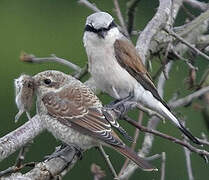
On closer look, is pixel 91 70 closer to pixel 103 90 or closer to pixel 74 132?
pixel 103 90

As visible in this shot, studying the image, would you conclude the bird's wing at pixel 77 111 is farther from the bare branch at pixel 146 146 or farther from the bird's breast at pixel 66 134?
the bare branch at pixel 146 146

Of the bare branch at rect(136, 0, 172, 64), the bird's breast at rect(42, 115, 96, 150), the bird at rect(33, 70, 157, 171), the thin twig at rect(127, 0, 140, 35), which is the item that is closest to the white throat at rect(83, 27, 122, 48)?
the thin twig at rect(127, 0, 140, 35)

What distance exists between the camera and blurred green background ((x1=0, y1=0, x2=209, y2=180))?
5.51m

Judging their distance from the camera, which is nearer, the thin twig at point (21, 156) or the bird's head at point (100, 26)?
the thin twig at point (21, 156)

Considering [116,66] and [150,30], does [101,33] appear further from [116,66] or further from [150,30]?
[150,30]

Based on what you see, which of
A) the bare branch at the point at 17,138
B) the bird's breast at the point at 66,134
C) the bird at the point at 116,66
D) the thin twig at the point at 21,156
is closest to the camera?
the thin twig at the point at 21,156

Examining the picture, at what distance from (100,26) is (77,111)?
59cm

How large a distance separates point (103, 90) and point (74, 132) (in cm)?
54

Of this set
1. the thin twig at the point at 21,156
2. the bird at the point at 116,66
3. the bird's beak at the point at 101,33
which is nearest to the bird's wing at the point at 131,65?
the bird at the point at 116,66

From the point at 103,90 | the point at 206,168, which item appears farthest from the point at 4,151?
the point at 206,168

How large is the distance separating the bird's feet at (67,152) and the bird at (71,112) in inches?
0.9

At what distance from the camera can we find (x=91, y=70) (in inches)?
142

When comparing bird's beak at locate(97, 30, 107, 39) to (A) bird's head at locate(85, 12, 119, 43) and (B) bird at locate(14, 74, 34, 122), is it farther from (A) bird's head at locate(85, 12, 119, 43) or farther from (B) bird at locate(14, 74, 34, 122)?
(B) bird at locate(14, 74, 34, 122)

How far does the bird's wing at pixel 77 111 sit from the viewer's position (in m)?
3.05
